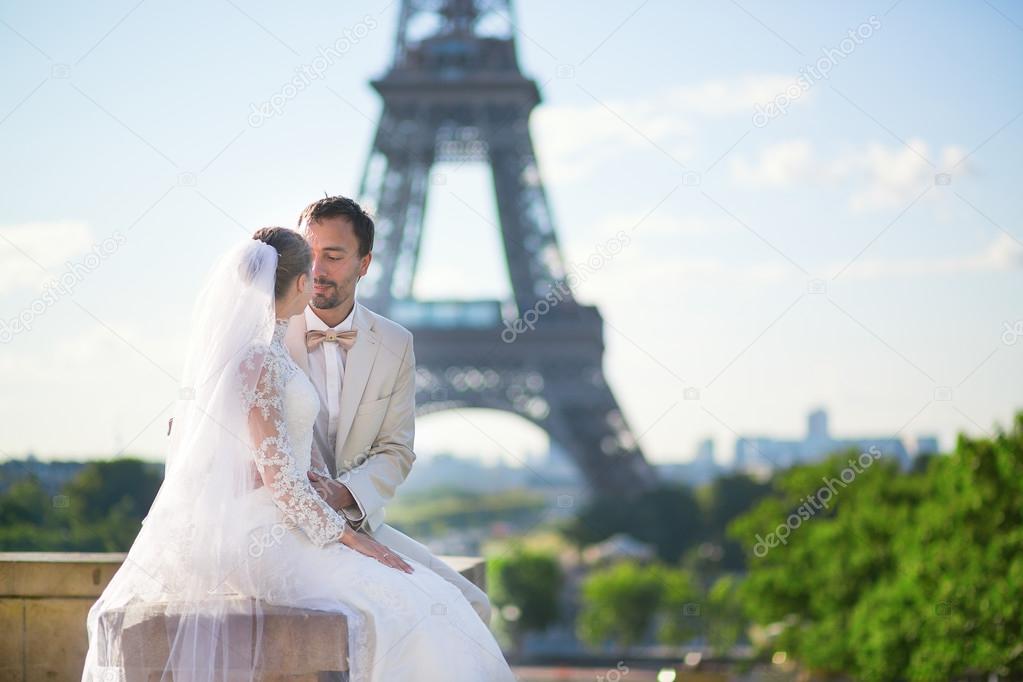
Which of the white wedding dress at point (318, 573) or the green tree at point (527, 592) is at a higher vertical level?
the green tree at point (527, 592)

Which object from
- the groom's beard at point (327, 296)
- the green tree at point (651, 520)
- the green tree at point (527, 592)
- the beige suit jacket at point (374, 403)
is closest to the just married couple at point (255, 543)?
the beige suit jacket at point (374, 403)

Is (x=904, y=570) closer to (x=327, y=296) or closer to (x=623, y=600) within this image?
(x=327, y=296)

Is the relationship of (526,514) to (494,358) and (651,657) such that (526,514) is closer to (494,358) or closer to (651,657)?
(651,657)

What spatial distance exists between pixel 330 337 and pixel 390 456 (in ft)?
1.59

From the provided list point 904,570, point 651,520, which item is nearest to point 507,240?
point 904,570

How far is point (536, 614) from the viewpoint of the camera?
1879 inches

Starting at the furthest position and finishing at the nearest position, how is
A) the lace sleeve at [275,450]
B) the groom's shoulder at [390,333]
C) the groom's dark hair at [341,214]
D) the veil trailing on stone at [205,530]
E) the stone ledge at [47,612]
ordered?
the stone ledge at [47,612] → the groom's shoulder at [390,333] → the groom's dark hair at [341,214] → the lace sleeve at [275,450] → the veil trailing on stone at [205,530]

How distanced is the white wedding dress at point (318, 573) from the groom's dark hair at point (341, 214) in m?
0.64

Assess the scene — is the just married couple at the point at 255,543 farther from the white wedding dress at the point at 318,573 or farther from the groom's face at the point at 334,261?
the groom's face at the point at 334,261

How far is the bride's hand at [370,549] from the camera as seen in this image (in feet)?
13.6

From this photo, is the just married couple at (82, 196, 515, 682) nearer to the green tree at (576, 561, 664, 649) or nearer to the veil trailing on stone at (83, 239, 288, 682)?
the veil trailing on stone at (83, 239, 288, 682)

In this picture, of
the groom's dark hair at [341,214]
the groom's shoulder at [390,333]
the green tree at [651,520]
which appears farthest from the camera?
the green tree at [651,520]

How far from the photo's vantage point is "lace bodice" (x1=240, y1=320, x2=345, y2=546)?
3963mm

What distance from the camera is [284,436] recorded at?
3986 millimetres
